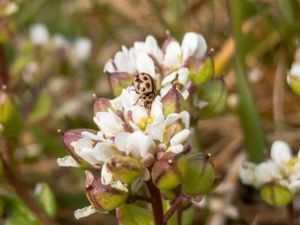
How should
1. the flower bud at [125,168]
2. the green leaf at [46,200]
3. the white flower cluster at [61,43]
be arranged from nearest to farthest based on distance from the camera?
the flower bud at [125,168] → the green leaf at [46,200] → the white flower cluster at [61,43]

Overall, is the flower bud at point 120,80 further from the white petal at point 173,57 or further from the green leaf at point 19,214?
the green leaf at point 19,214

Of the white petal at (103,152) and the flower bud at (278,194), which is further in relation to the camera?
the flower bud at (278,194)

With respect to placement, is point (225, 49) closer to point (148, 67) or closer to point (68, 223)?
point (68, 223)

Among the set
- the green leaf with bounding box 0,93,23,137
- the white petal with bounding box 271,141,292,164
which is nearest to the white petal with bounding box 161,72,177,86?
the white petal with bounding box 271,141,292,164

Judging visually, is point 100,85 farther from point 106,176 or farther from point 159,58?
point 106,176

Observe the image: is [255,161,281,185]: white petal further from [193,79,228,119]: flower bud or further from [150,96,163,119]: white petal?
[150,96,163,119]: white petal

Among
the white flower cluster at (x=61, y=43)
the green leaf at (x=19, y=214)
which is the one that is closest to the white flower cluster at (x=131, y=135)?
the green leaf at (x=19, y=214)

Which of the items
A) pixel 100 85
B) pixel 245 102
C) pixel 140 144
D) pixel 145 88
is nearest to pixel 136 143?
pixel 140 144
